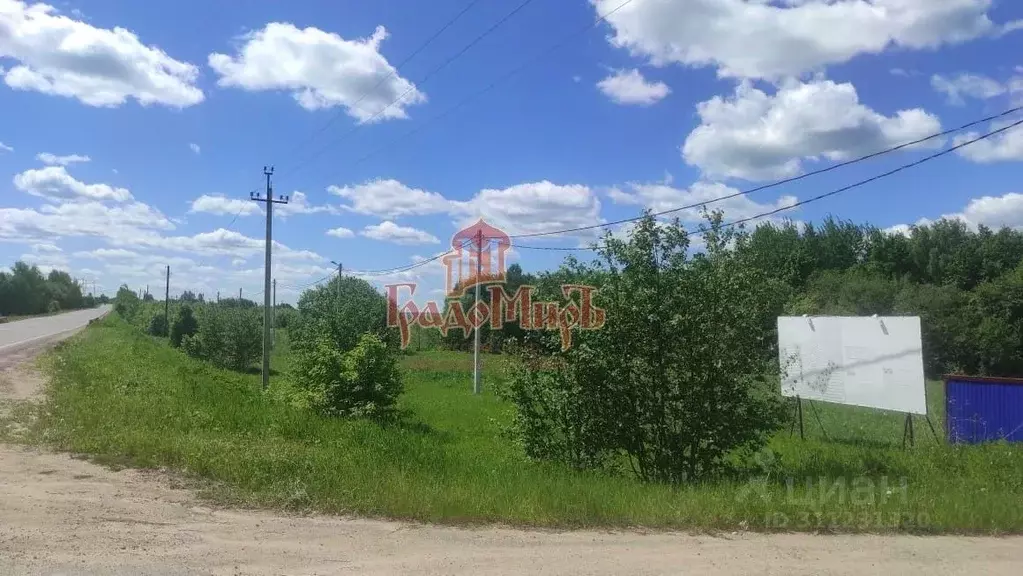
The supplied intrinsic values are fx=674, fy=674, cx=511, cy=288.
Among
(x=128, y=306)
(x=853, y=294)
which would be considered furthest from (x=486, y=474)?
(x=128, y=306)

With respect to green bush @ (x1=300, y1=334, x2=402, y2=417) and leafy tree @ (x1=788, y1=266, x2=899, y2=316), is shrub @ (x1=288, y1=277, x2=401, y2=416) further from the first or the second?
leafy tree @ (x1=788, y1=266, x2=899, y2=316)

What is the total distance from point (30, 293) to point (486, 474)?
112821 millimetres

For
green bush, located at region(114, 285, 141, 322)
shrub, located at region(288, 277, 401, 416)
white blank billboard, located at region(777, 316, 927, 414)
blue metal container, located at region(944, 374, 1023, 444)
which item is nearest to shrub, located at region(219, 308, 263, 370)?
shrub, located at region(288, 277, 401, 416)

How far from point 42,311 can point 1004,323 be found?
118 metres

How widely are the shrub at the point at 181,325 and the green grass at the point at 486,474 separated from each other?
32.5 metres

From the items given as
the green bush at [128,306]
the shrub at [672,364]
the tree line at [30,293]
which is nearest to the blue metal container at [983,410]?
the shrub at [672,364]

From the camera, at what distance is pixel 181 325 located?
151ft

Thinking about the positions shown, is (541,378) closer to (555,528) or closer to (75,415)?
(555,528)

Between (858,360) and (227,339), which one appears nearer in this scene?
(858,360)

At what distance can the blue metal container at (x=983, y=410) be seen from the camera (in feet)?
43.8

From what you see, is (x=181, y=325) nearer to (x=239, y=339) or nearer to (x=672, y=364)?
(x=239, y=339)

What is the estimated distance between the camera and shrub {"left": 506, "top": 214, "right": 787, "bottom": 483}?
9219mm

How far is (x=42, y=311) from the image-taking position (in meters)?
102

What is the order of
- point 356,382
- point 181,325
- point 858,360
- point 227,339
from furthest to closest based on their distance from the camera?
point 181,325 → point 227,339 → point 356,382 → point 858,360
